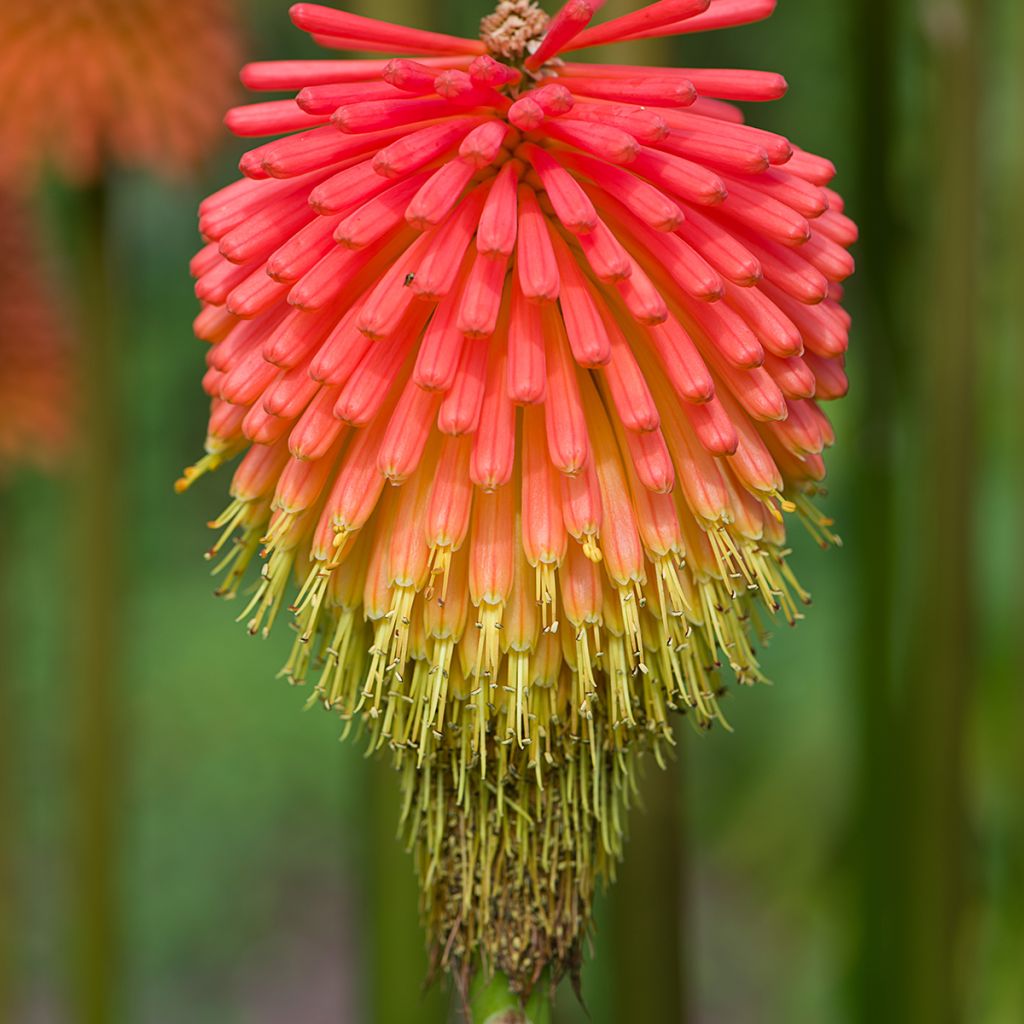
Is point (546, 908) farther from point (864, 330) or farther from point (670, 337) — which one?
point (864, 330)

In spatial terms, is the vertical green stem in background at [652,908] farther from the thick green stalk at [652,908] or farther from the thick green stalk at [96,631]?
the thick green stalk at [96,631]

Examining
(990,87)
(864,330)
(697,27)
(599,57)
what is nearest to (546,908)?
(697,27)

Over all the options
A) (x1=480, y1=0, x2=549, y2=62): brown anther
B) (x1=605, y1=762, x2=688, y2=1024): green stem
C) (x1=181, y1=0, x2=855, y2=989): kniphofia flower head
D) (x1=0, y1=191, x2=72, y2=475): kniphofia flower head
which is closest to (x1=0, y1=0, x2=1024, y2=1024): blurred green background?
(x1=605, y1=762, x2=688, y2=1024): green stem

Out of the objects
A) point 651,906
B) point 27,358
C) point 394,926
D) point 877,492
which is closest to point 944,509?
point 877,492

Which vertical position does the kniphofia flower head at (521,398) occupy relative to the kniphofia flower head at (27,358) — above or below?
below

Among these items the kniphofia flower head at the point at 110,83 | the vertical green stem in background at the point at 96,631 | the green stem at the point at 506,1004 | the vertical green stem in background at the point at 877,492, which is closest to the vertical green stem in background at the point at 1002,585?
the vertical green stem in background at the point at 877,492

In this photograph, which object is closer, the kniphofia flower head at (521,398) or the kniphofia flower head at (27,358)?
the kniphofia flower head at (521,398)

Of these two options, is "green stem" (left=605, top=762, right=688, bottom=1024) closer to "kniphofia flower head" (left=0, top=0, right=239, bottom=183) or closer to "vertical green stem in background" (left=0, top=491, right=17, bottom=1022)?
"vertical green stem in background" (left=0, top=491, right=17, bottom=1022)
